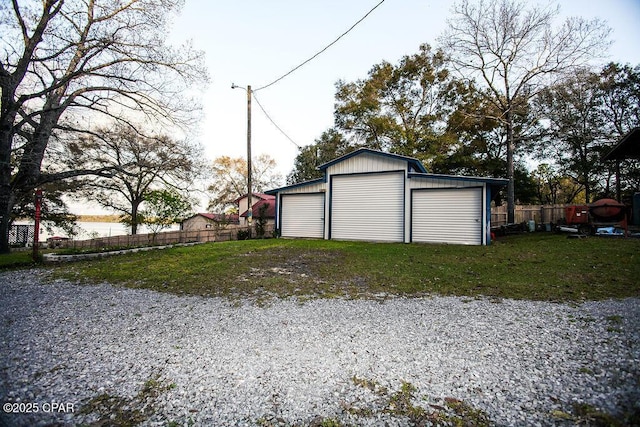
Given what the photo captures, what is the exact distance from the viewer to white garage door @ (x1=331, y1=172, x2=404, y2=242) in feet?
41.5

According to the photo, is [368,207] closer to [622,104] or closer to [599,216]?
[599,216]

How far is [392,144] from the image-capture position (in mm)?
23078

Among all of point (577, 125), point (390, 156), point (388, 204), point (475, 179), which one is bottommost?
point (388, 204)

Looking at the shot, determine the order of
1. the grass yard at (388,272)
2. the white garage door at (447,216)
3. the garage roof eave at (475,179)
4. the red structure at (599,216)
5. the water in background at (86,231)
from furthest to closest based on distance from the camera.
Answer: the water in background at (86,231)
the red structure at (599,216)
the white garage door at (447,216)
the garage roof eave at (475,179)
the grass yard at (388,272)

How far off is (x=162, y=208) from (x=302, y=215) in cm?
629

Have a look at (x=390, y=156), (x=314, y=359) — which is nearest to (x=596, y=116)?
(x=390, y=156)

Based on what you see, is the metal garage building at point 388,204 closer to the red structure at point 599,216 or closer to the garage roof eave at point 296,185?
the garage roof eave at point 296,185

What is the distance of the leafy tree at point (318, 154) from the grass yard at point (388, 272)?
1460cm

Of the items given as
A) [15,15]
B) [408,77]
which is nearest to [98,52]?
[15,15]

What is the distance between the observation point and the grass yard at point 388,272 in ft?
17.0

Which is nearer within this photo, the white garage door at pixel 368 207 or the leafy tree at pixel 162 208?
the leafy tree at pixel 162 208

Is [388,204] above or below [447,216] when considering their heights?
above

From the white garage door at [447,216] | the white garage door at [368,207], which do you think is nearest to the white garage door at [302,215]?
the white garage door at [368,207]

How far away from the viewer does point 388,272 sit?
264 inches
